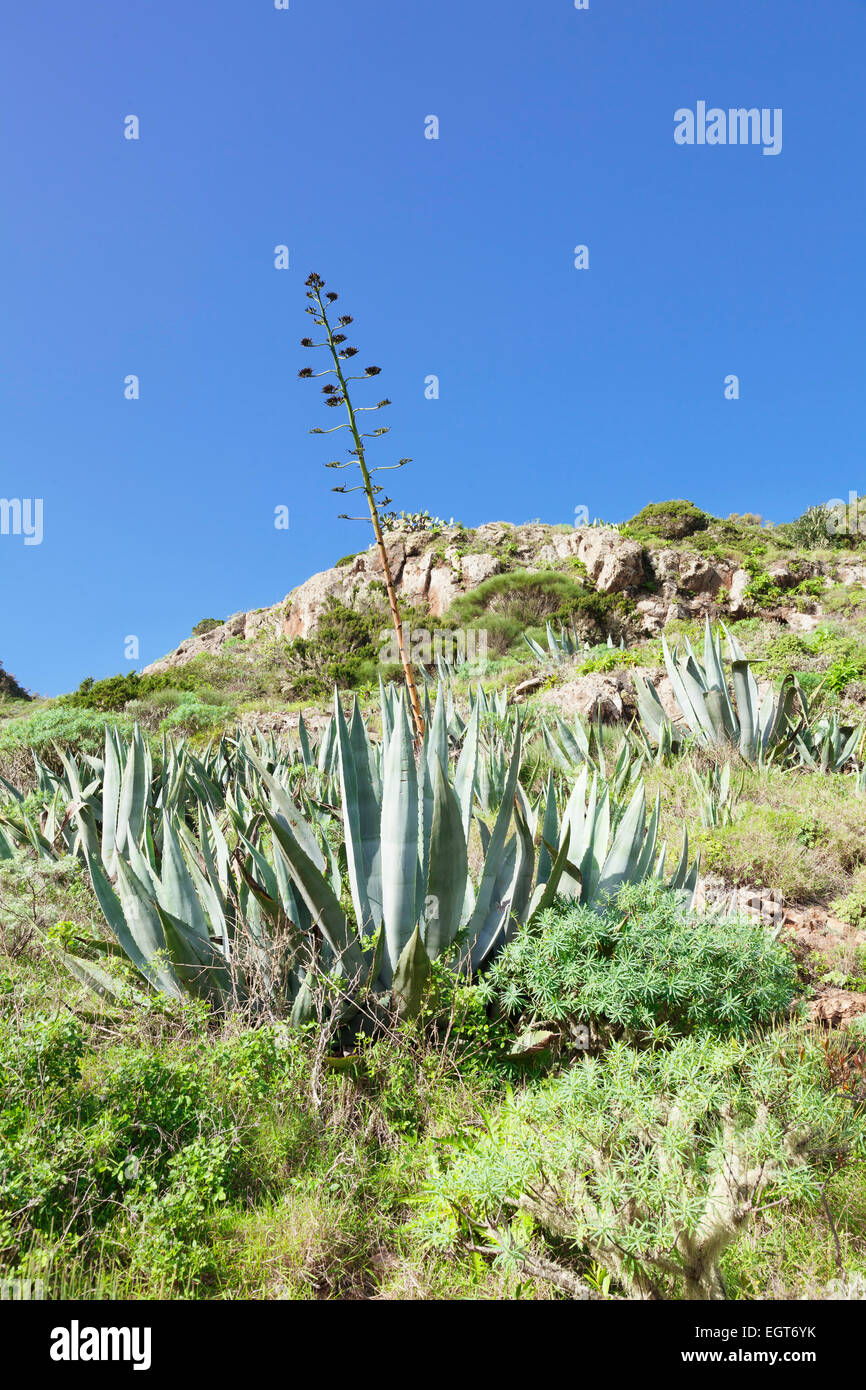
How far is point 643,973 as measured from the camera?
7.51 feet

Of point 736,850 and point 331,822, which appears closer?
point 331,822

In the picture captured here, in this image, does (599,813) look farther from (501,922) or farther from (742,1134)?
(742,1134)

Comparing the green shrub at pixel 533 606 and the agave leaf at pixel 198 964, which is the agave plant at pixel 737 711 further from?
the green shrub at pixel 533 606

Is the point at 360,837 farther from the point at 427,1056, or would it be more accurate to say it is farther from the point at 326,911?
the point at 427,1056

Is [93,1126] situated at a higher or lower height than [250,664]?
lower

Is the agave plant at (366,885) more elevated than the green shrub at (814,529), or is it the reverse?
the green shrub at (814,529)

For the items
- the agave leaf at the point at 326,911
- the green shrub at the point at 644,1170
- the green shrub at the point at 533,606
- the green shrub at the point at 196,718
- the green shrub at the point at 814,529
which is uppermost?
the green shrub at the point at 814,529

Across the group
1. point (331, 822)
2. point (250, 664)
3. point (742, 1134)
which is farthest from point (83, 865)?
point (250, 664)

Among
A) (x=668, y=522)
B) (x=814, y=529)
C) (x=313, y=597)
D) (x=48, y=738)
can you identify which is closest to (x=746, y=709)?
(x=48, y=738)

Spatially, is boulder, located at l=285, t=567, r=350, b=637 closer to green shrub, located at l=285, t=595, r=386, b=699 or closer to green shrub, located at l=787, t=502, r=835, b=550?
green shrub, located at l=285, t=595, r=386, b=699

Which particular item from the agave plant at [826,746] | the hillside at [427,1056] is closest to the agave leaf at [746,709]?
the agave plant at [826,746]

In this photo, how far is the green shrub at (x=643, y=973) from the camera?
7.41 feet

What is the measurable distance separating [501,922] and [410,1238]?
1.04 m

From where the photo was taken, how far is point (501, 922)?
268cm
